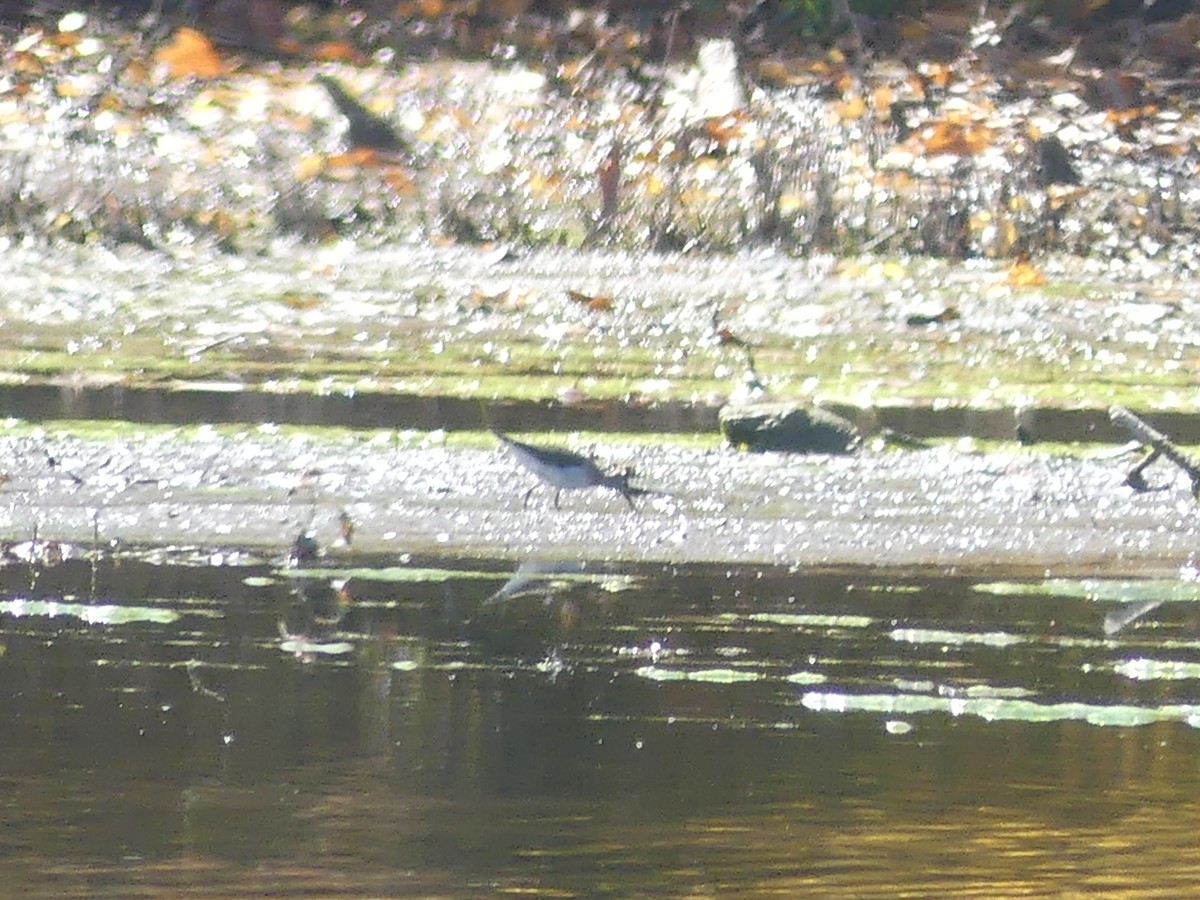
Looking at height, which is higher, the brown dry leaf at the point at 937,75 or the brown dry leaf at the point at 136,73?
the brown dry leaf at the point at 937,75

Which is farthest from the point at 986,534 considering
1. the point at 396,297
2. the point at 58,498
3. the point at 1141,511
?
the point at 396,297

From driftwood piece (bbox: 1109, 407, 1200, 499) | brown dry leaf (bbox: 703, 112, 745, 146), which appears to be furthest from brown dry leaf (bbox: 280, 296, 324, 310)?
driftwood piece (bbox: 1109, 407, 1200, 499)

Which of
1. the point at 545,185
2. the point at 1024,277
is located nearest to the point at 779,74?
the point at 545,185

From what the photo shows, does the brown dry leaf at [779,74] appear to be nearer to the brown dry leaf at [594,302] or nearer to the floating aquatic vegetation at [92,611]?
the brown dry leaf at [594,302]

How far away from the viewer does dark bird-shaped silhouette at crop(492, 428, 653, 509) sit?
746 cm

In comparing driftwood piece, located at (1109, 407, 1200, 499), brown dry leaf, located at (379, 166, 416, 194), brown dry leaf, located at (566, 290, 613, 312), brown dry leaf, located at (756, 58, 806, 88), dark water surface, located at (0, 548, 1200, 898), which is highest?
brown dry leaf, located at (756, 58, 806, 88)

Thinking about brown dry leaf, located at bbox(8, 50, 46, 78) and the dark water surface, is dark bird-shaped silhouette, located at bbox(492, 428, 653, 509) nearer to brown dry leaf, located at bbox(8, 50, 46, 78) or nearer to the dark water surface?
the dark water surface

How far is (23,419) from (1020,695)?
404 cm

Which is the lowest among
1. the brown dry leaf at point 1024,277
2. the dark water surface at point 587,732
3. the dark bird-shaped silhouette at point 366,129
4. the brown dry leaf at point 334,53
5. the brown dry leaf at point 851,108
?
the dark water surface at point 587,732

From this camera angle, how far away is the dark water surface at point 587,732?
4.44 meters

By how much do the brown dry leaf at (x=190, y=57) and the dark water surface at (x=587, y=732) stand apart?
6771 mm

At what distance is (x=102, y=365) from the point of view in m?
9.55

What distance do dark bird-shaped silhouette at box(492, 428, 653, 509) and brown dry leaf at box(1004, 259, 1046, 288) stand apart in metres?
3.62

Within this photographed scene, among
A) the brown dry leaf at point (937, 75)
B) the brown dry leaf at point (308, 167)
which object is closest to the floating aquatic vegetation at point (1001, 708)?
the brown dry leaf at point (308, 167)
